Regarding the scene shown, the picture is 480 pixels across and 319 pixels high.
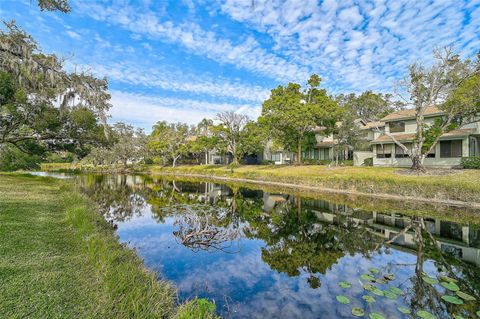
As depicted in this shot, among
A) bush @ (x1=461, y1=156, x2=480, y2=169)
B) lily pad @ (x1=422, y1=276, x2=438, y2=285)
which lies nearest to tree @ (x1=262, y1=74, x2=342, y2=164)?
bush @ (x1=461, y1=156, x2=480, y2=169)

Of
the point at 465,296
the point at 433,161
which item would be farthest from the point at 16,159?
the point at 433,161

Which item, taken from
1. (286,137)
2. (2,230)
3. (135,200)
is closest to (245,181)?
(286,137)

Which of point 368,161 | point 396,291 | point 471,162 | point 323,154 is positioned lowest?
point 396,291

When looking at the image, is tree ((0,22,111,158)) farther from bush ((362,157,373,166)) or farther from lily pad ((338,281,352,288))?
bush ((362,157,373,166))

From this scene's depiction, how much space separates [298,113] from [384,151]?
11403 mm

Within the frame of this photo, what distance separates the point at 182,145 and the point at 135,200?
108ft

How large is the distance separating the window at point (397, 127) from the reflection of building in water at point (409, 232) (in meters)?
20.0

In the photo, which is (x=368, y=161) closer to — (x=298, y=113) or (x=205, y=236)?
(x=298, y=113)

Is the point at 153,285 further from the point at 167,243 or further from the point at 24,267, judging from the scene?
the point at 167,243

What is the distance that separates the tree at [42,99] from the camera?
9.58 metres

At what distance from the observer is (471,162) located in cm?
2358

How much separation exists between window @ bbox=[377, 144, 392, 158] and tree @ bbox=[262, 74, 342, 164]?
21.4 feet

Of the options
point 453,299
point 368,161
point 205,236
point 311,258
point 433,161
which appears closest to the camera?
point 453,299

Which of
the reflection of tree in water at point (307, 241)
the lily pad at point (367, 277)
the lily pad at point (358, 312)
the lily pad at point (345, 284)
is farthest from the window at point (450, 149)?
the lily pad at point (358, 312)
